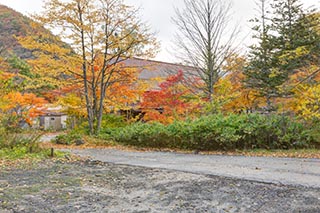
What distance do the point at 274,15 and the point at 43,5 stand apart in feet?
39.2

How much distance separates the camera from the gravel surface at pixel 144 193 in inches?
142

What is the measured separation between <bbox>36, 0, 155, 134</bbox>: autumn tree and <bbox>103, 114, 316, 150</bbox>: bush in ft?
14.8

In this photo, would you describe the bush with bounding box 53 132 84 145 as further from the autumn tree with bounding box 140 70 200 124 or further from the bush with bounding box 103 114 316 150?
the bush with bounding box 103 114 316 150

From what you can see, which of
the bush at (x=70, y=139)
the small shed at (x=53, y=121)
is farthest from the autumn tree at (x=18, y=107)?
the small shed at (x=53, y=121)

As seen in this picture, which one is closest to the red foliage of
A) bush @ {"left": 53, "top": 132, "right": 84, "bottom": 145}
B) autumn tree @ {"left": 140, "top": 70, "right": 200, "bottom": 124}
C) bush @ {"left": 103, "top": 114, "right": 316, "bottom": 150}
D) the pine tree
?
autumn tree @ {"left": 140, "top": 70, "right": 200, "bottom": 124}

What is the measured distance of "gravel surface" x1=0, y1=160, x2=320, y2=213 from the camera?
11.8 ft

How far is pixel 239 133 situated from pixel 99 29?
761cm

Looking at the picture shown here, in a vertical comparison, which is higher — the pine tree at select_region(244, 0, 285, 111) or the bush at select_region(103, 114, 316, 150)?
the pine tree at select_region(244, 0, 285, 111)

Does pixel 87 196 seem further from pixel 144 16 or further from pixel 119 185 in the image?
pixel 144 16

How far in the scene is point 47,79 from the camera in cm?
1281


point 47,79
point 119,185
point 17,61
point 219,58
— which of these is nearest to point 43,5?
point 47,79

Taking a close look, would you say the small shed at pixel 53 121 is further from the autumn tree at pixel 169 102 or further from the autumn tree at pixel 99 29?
the autumn tree at pixel 99 29

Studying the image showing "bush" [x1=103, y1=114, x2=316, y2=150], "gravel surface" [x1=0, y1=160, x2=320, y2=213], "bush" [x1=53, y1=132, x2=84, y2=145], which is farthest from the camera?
"bush" [x1=53, y1=132, x2=84, y2=145]

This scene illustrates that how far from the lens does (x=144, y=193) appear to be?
430 centimetres
